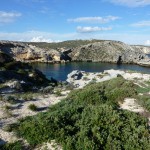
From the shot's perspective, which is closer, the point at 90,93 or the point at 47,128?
the point at 47,128

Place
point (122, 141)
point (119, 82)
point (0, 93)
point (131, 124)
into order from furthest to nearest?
1. point (119, 82)
2. point (0, 93)
3. point (131, 124)
4. point (122, 141)

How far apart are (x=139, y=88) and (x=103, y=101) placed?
642 cm

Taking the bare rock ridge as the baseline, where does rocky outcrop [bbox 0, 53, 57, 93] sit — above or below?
above

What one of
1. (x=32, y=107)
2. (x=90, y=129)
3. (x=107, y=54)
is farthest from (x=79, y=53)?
(x=90, y=129)

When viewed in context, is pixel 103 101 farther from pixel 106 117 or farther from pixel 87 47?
pixel 87 47

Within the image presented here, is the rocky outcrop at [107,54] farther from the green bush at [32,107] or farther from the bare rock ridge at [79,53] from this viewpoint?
the green bush at [32,107]

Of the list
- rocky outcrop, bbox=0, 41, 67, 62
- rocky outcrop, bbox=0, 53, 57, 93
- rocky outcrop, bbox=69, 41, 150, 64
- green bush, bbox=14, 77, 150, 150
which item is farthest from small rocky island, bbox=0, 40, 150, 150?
rocky outcrop, bbox=69, 41, 150, 64

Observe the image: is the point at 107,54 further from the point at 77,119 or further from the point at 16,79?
the point at 77,119

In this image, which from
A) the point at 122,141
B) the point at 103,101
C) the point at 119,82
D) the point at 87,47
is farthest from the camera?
the point at 87,47

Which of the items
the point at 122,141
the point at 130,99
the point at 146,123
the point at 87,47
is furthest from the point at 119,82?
the point at 87,47

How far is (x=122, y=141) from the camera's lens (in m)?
18.7

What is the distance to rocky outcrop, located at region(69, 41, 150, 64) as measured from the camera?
558 ft

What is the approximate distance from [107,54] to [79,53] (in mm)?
17352

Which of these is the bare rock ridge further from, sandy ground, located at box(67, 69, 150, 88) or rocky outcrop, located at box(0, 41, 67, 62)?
sandy ground, located at box(67, 69, 150, 88)
